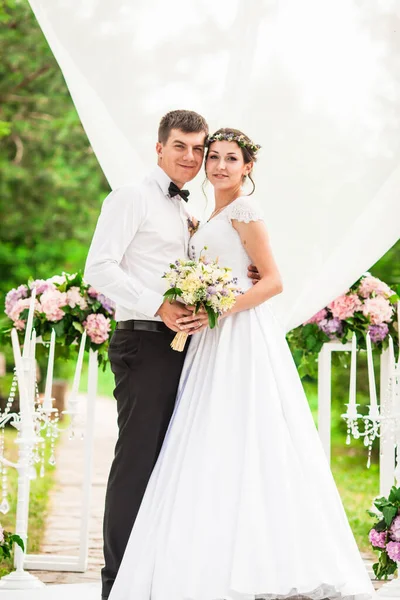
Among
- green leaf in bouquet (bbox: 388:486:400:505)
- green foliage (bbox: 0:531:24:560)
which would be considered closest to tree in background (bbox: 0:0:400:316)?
green leaf in bouquet (bbox: 388:486:400:505)

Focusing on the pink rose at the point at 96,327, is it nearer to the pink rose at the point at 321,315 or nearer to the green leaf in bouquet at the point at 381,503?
Answer: the pink rose at the point at 321,315

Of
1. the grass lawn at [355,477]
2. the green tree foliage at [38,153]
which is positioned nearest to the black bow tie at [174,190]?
the grass lawn at [355,477]

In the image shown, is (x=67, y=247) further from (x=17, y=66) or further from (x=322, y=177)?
(x=322, y=177)

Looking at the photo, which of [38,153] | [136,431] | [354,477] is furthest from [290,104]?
[38,153]

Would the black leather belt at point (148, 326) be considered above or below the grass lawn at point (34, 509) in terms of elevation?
above

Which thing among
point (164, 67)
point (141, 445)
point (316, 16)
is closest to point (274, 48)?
point (316, 16)

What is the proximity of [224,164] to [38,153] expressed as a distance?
801 centimetres

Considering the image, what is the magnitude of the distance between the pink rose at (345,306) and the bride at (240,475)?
73cm

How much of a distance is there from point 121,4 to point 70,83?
0.43m

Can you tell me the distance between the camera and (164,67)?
4.10 m

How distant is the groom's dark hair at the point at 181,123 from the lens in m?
3.63

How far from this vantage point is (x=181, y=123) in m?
3.64

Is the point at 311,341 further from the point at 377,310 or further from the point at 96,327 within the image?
the point at 96,327

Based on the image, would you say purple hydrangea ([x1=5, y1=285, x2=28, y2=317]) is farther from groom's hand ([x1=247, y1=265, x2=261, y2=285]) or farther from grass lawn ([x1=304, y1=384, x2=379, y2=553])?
grass lawn ([x1=304, y1=384, x2=379, y2=553])
